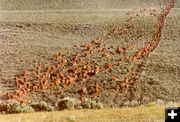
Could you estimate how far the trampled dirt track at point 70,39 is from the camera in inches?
998

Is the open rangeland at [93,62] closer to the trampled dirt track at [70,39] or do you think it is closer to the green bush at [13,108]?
the trampled dirt track at [70,39]

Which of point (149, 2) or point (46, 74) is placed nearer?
point (46, 74)

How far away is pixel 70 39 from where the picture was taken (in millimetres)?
37250

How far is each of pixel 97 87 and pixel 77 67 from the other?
5.02 metres

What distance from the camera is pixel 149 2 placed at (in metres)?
62.5

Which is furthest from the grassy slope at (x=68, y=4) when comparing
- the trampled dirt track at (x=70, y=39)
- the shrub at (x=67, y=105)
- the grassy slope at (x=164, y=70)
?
the shrub at (x=67, y=105)

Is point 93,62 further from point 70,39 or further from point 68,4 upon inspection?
point 68,4

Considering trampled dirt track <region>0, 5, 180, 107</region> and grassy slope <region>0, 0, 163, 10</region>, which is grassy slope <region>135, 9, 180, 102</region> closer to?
trampled dirt track <region>0, 5, 180, 107</region>

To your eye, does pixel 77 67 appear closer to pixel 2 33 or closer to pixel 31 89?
pixel 31 89

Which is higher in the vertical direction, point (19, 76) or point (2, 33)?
point (2, 33)

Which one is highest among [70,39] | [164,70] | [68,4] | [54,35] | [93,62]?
[68,4]

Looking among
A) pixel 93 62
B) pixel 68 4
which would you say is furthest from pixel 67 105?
pixel 68 4

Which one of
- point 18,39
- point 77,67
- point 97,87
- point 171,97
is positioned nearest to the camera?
point 171,97

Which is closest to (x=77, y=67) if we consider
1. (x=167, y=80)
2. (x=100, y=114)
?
(x=167, y=80)
